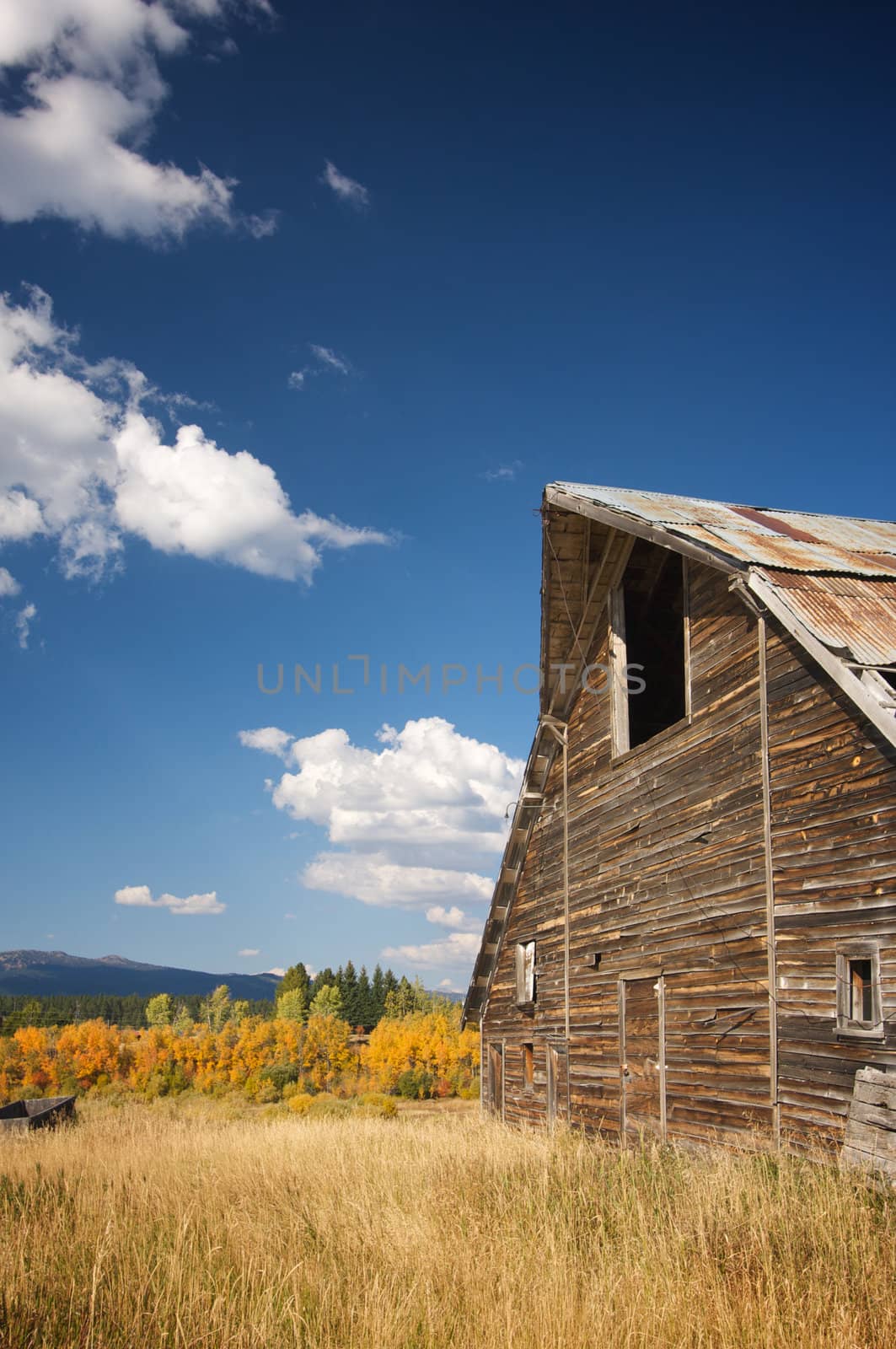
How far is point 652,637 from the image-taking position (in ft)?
55.4

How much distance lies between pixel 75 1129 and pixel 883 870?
52.6ft

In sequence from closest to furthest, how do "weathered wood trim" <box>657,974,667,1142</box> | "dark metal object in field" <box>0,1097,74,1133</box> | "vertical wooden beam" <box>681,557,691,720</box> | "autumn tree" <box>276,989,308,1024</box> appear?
"weathered wood trim" <box>657,974,667,1142</box>
"vertical wooden beam" <box>681,557,691,720</box>
"dark metal object in field" <box>0,1097,74,1133</box>
"autumn tree" <box>276,989,308,1024</box>

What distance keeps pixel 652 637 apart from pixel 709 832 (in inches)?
257

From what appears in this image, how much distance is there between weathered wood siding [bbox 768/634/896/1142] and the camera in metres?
7.99

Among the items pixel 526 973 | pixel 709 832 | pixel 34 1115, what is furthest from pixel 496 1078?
pixel 34 1115

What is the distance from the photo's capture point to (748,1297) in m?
5.09

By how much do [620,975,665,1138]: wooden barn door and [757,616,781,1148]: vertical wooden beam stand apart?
8.03 feet

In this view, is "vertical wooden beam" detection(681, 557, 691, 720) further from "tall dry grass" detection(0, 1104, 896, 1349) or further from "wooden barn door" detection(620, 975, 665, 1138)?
"tall dry grass" detection(0, 1104, 896, 1349)

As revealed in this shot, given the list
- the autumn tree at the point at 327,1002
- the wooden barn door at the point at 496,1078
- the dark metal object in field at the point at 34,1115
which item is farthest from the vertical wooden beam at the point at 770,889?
the autumn tree at the point at 327,1002

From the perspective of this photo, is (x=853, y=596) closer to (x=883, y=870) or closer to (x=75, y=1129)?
(x=883, y=870)

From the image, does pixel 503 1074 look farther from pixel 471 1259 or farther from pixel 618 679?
pixel 471 1259

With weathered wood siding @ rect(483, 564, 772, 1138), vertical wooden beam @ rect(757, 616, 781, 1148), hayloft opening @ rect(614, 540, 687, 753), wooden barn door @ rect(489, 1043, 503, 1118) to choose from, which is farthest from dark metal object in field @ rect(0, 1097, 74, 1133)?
vertical wooden beam @ rect(757, 616, 781, 1148)

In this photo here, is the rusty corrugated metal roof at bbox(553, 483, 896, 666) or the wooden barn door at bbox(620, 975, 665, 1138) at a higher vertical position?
the rusty corrugated metal roof at bbox(553, 483, 896, 666)

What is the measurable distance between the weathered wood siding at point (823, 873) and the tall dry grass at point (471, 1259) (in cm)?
83
